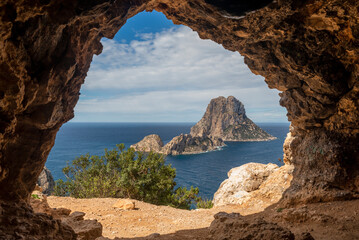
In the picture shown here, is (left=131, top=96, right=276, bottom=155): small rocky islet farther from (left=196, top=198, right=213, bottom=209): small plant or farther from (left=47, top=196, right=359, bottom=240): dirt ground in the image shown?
(left=47, top=196, right=359, bottom=240): dirt ground

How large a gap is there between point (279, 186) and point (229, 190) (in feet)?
14.7

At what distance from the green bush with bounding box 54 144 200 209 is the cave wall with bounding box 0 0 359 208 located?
40.1 ft

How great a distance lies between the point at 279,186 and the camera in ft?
48.1

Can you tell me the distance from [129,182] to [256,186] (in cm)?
1182

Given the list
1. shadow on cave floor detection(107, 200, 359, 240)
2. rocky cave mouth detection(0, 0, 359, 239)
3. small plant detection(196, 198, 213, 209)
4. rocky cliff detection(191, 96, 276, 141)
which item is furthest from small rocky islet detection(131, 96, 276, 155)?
shadow on cave floor detection(107, 200, 359, 240)

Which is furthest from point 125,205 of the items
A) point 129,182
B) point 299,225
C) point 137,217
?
point 299,225

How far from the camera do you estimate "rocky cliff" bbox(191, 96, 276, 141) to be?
478 feet

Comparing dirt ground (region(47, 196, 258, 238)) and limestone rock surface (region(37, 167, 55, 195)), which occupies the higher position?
dirt ground (region(47, 196, 258, 238))

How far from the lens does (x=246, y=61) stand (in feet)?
41.4

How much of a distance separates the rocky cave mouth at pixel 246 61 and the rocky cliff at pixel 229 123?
129621 millimetres

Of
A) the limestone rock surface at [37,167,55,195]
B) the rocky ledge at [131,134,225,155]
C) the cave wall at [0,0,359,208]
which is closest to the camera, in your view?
the cave wall at [0,0,359,208]

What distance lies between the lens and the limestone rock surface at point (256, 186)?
570 inches

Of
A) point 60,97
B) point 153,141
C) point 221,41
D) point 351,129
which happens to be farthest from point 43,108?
point 153,141

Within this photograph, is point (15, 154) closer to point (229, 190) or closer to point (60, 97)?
point (60, 97)
